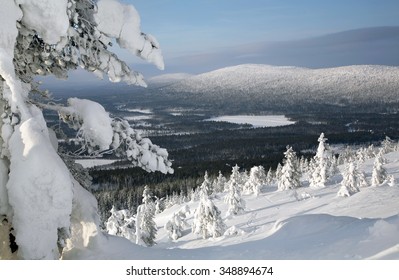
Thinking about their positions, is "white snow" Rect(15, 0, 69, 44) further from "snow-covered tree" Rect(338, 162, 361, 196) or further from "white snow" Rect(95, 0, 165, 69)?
"snow-covered tree" Rect(338, 162, 361, 196)

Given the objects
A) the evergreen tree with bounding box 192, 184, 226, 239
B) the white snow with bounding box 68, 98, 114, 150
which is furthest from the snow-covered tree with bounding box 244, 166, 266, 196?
the white snow with bounding box 68, 98, 114, 150

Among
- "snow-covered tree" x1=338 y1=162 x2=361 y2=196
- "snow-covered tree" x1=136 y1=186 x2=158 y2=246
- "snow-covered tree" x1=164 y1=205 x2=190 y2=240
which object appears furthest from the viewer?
"snow-covered tree" x1=164 y1=205 x2=190 y2=240

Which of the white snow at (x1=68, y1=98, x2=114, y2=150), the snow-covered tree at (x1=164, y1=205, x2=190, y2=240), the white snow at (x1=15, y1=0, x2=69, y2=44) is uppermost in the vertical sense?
the white snow at (x1=15, y1=0, x2=69, y2=44)

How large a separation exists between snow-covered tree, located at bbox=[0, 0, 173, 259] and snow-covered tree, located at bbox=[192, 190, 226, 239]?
84.3 feet

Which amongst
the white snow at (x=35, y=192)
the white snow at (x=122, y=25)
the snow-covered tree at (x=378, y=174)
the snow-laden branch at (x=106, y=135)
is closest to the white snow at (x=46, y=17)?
the white snow at (x=122, y=25)

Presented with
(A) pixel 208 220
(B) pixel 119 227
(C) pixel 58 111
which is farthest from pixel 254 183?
(C) pixel 58 111

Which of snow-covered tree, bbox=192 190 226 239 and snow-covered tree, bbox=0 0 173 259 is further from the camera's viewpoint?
snow-covered tree, bbox=192 190 226 239

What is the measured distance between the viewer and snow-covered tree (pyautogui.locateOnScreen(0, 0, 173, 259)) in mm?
5066

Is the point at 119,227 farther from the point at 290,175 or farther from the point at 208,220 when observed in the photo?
the point at 290,175

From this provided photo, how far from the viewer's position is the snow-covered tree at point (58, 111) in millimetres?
5066

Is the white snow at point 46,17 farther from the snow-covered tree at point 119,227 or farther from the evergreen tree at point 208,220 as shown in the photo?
the evergreen tree at point 208,220

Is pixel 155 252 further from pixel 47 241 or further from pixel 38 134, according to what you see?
pixel 38 134

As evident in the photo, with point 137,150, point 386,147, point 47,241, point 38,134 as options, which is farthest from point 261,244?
point 386,147

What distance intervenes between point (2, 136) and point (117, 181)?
96108mm
